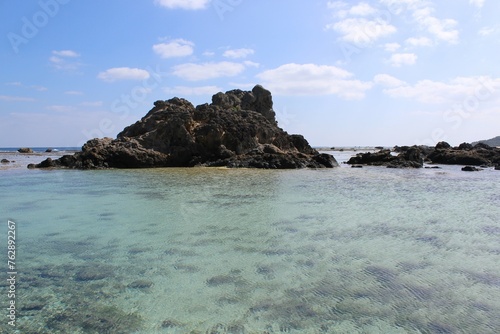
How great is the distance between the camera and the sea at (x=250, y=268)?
5281 millimetres

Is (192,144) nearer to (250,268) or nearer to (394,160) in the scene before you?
(394,160)

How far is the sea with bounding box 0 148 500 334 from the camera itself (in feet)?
17.3

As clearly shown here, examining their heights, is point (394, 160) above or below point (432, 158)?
below

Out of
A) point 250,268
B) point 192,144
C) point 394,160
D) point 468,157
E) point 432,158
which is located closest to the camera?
point 250,268

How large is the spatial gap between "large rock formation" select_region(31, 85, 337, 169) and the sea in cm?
2253

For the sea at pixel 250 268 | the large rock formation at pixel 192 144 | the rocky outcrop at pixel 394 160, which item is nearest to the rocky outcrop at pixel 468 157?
the rocky outcrop at pixel 394 160

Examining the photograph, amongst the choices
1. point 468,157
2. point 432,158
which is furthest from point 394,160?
point 432,158

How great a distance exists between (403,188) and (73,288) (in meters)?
19.5

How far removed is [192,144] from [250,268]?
33278 millimetres

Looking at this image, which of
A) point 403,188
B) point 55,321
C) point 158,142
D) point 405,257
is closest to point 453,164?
point 403,188

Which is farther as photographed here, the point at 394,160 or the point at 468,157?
the point at 468,157

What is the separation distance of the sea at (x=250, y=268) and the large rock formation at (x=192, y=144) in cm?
2253

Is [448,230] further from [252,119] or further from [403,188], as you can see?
[252,119]

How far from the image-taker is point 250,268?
7.44m
